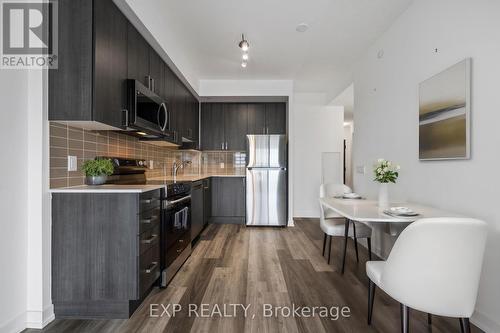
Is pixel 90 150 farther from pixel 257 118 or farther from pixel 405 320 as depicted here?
pixel 257 118

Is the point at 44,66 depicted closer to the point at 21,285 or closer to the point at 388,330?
the point at 21,285

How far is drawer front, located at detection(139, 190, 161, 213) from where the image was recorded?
189 cm

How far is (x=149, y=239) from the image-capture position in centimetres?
203

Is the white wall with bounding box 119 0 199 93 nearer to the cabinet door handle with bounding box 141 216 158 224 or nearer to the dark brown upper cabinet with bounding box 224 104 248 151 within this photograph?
the dark brown upper cabinet with bounding box 224 104 248 151

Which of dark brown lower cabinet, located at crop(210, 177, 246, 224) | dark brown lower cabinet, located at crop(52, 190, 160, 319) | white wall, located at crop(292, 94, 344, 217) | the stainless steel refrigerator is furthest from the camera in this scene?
white wall, located at crop(292, 94, 344, 217)

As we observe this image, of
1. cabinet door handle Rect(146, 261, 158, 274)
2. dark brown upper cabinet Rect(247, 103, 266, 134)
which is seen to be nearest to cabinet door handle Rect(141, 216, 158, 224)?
cabinet door handle Rect(146, 261, 158, 274)

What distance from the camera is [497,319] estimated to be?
1.61m

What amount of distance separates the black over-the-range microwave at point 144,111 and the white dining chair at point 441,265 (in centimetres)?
213

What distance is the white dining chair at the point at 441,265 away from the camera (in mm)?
1204

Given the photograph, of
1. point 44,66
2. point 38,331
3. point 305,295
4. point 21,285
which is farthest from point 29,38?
point 305,295

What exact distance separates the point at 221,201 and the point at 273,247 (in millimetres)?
1677

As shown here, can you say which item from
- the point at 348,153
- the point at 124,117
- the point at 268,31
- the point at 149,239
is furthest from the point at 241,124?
the point at 348,153

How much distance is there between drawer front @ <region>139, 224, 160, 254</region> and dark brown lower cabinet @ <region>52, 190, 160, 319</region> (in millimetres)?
55

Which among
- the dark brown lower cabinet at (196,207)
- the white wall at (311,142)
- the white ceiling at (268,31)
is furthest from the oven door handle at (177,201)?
the white wall at (311,142)
